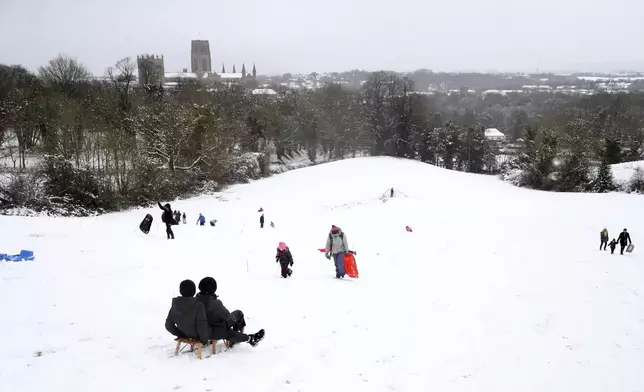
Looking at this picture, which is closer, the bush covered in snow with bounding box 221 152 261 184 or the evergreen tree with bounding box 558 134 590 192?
the evergreen tree with bounding box 558 134 590 192

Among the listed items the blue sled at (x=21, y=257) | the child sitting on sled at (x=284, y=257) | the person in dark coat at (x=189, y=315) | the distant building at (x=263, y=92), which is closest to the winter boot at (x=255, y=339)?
the person in dark coat at (x=189, y=315)

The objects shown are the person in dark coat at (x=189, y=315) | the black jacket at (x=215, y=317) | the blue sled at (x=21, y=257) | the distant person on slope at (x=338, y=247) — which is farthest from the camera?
the distant person on slope at (x=338, y=247)

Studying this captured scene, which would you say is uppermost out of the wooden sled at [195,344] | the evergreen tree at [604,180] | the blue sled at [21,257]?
the wooden sled at [195,344]

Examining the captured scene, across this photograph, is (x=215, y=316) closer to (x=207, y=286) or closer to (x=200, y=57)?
(x=207, y=286)

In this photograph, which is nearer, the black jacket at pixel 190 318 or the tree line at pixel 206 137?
the black jacket at pixel 190 318

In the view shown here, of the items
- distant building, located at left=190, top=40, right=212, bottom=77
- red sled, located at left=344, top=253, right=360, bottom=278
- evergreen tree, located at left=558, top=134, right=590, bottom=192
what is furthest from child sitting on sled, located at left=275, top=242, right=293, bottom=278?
distant building, located at left=190, top=40, right=212, bottom=77

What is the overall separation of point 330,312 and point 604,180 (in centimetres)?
4145

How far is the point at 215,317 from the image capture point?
7.17m

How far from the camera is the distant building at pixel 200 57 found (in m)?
183

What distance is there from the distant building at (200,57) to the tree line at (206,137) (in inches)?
4653

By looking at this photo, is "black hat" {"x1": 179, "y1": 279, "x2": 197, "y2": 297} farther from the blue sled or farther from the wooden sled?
the blue sled

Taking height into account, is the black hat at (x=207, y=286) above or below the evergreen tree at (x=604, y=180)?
above

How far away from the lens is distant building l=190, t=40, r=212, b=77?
183000 mm

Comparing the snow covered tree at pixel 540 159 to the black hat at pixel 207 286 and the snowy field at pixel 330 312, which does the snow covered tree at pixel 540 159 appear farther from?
the black hat at pixel 207 286
